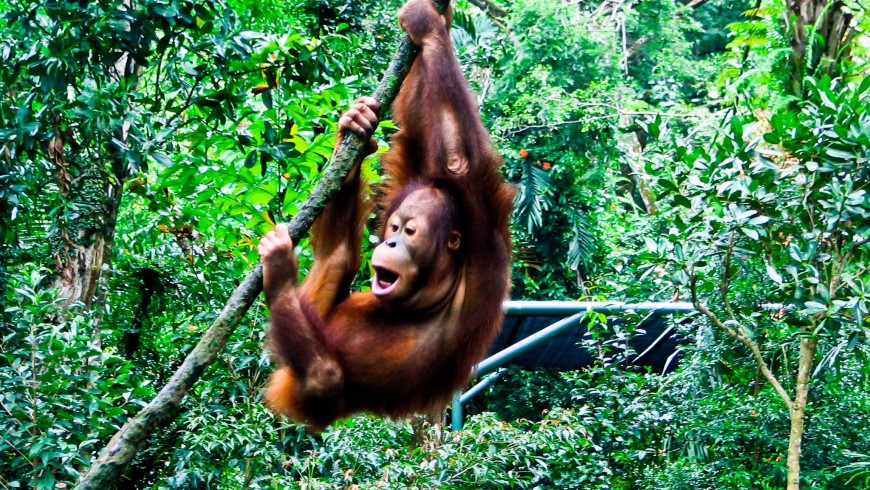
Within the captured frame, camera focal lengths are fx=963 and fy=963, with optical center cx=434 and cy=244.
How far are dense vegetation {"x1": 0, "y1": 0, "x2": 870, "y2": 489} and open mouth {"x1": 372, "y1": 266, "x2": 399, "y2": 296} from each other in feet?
2.97

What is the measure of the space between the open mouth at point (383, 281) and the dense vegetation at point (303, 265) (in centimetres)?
91

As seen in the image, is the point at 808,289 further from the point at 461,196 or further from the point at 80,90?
the point at 80,90

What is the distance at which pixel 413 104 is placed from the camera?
350cm

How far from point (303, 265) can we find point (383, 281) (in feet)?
7.20

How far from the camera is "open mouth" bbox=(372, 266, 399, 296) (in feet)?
10.9

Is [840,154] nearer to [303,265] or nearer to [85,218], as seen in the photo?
[303,265]

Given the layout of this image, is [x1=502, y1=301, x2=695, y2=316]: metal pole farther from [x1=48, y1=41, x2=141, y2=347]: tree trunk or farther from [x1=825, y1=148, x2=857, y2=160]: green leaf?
[x1=48, y1=41, x2=141, y2=347]: tree trunk

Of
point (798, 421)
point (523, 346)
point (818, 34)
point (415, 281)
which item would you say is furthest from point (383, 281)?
point (818, 34)

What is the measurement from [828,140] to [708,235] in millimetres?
783

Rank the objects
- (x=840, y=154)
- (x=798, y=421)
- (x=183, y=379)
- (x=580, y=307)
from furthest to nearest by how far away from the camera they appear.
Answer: (x=580, y=307)
(x=798, y=421)
(x=840, y=154)
(x=183, y=379)

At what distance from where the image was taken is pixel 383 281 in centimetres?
336

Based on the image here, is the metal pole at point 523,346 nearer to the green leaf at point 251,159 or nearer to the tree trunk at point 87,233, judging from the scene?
the tree trunk at point 87,233

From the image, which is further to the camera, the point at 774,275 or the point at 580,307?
the point at 580,307

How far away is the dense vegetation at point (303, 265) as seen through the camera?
13.9 feet
